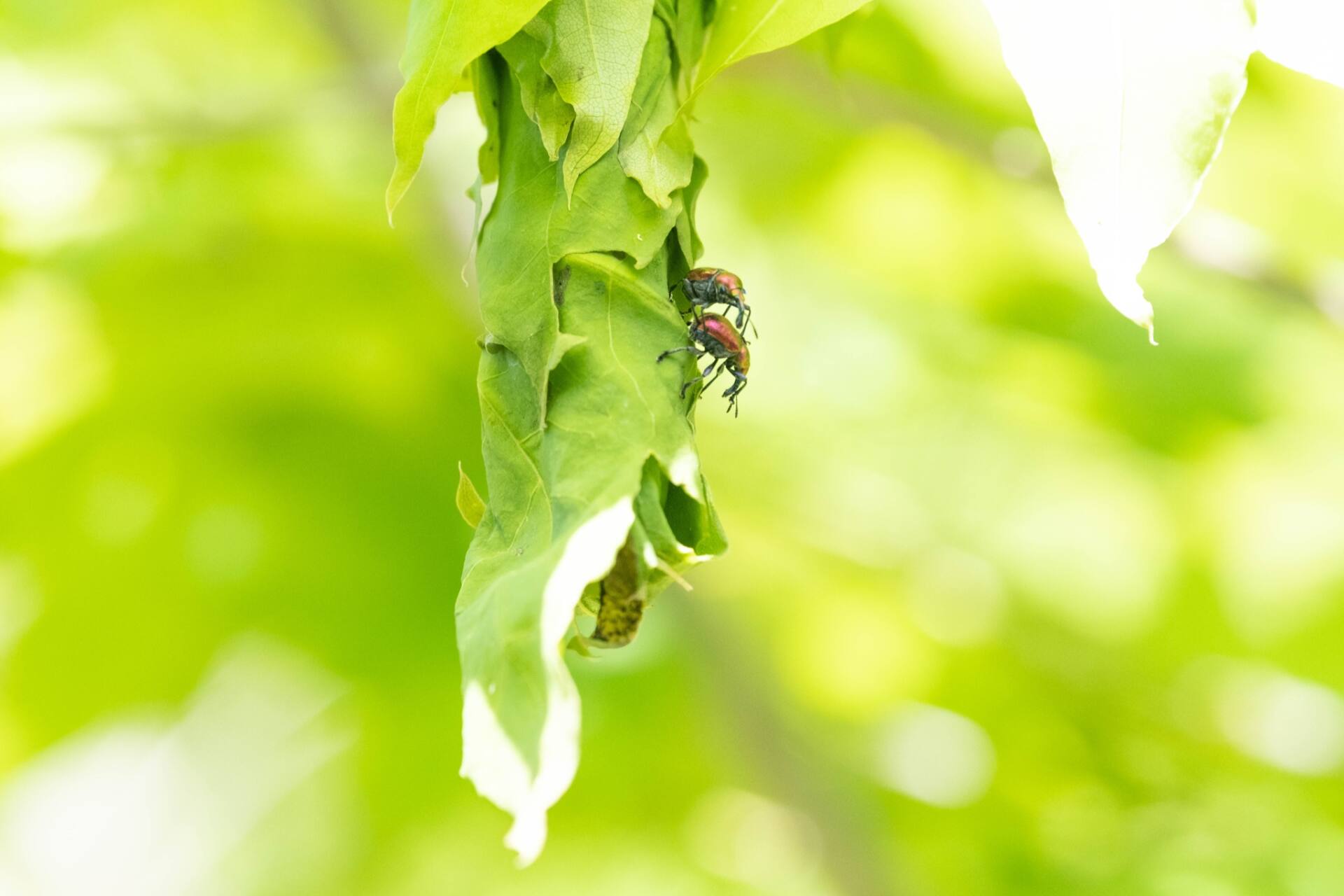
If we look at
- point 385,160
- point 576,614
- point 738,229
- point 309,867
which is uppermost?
point 576,614

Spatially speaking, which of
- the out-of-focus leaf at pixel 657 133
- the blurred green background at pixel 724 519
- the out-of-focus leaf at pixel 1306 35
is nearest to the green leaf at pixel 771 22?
the out-of-focus leaf at pixel 657 133

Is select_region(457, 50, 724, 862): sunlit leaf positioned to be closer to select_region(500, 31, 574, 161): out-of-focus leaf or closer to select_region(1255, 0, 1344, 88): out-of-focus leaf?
select_region(500, 31, 574, 161): out-of-focus leaf

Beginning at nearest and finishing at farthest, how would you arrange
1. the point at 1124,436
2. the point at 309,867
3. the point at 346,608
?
the point at 1124,436 → the point at 346,608 → the point at 309,867

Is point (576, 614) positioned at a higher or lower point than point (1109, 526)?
higher

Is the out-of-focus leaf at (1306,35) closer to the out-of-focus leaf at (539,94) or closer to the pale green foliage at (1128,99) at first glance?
the pale green foliage at (1128,99)

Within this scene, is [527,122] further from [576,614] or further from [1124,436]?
[1124,436]

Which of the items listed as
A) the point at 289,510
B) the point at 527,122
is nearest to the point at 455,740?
the point at 289,510
